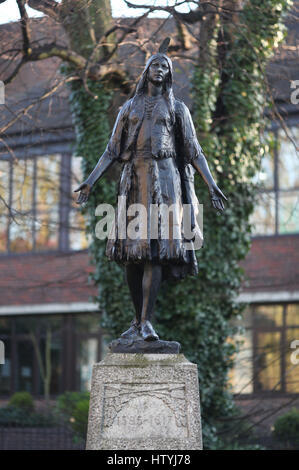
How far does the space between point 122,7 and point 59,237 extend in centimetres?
1114

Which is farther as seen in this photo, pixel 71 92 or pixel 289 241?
pixel 289 241

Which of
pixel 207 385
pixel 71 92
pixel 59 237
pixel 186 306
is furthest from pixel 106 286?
pixel 59 237

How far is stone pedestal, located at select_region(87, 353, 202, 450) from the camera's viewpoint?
619 centimetres

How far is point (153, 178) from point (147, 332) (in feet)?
4.37

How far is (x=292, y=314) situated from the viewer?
1925 centimetres

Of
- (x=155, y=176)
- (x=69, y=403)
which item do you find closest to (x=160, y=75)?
(x=155, y=176)

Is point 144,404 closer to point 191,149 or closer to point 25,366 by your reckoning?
Result: point 191,149

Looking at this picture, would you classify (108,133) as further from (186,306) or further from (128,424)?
(128,424)

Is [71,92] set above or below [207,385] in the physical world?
above

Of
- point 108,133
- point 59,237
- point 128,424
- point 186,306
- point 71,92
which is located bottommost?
point 128,424

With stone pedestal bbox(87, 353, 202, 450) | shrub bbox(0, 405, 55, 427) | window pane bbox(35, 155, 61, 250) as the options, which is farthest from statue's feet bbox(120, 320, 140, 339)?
window pane bbox(35, 155, 61, 250)

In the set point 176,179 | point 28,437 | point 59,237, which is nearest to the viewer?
point 176,179

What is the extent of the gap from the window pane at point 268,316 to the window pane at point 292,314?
199 mm

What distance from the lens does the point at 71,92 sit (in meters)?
12.3
